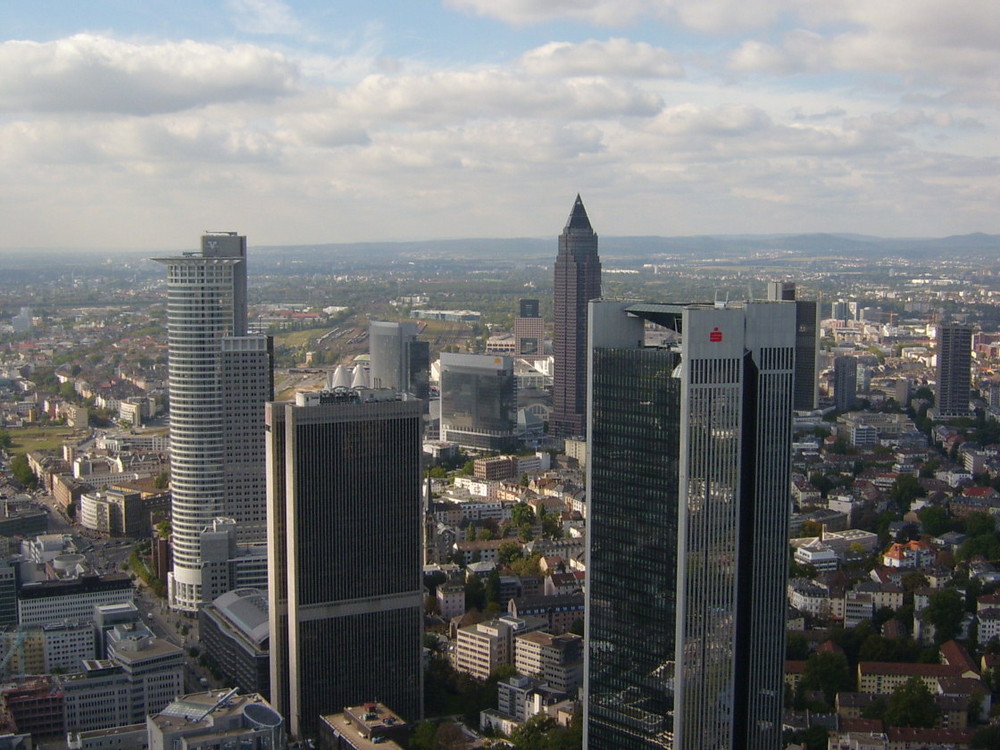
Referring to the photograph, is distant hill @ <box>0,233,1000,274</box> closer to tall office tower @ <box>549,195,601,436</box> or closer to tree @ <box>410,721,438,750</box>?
tall office tower @ <box>549,195,601,436</box>

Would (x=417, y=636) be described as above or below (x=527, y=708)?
above

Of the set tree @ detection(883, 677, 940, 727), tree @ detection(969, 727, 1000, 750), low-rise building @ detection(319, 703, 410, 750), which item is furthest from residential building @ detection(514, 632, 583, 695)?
tree @ detection(969, 727, 1000, 750)

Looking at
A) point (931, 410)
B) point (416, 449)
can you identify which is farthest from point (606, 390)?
point (931, 410)

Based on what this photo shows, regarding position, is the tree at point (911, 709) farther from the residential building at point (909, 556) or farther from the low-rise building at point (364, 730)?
the residential building at point (909, 556)

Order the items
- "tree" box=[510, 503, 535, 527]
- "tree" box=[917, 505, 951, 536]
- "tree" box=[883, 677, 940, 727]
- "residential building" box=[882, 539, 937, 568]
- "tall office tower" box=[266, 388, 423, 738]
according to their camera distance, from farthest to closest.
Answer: "tree" box=[510, 503, 535, 527], "tree" box=[917, 505, 951, 536], "residential building" box=[882, 539, 937, 568], "tree" box=[883, 677, 940, 727], "tall office tower" box=[266, 388, 423, 738]

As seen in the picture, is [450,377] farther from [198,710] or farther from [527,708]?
[198,710]

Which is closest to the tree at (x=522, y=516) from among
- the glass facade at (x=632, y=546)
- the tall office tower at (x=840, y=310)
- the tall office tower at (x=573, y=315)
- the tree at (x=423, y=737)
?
the tall office tower at (x=573, y=315)
